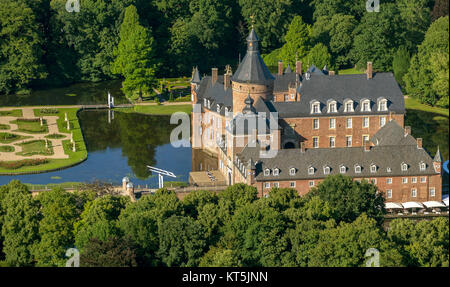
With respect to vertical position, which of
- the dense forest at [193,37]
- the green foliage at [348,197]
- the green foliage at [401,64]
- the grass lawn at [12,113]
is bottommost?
the green foliage at [348,197]

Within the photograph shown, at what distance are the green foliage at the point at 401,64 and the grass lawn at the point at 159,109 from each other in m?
31.6

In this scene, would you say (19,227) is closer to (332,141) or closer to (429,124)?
(332,141)

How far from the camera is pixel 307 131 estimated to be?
121375 millimetres

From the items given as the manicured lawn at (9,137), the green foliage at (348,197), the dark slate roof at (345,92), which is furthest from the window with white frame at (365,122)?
the manicured lawn at (9,137)

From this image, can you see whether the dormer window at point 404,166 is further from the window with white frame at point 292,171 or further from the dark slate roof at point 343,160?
the window with white frame at point 292,171

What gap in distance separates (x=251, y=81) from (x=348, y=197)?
83.3ft

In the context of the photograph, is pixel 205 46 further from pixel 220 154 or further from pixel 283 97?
pixel 220 154

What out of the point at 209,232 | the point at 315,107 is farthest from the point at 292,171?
the point at 209,232

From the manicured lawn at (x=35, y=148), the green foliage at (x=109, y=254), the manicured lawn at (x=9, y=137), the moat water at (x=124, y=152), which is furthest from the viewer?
the manicured lawn at (x=9, y=137)

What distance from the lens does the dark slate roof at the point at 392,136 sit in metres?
114

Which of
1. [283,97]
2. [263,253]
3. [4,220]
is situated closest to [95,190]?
[4,220]

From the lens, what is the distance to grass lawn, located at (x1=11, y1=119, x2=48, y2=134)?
138m

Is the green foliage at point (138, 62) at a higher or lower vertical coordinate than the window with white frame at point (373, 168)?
higher

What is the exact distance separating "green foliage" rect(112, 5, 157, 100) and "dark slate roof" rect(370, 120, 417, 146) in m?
49.0
